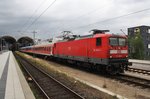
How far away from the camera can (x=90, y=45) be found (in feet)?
78.3

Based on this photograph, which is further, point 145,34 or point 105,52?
point 145,34

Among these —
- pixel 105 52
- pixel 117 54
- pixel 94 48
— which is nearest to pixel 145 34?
pixel 94 48

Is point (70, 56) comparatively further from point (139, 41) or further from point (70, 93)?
point (139, 41)

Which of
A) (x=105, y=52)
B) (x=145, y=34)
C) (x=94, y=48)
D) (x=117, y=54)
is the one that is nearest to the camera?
(x=105, y=52)

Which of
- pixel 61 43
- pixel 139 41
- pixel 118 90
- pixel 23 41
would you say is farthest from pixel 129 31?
pixel 118 90

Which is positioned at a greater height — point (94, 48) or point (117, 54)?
point (94, 48)

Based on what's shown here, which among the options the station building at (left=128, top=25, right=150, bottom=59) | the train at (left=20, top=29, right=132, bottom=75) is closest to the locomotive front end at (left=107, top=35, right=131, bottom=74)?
the train at (left=20, top=29, right=132, bottom=75)

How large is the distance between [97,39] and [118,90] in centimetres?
750

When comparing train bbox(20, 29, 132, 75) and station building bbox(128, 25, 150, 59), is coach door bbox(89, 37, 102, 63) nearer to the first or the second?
train bbox(20, 29, 132, 75)

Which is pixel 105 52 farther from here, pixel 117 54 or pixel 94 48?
pixel 94 48

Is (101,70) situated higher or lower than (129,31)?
lower

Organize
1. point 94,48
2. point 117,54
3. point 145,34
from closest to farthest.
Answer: point 117,54 → point 94,48 → point 145,34

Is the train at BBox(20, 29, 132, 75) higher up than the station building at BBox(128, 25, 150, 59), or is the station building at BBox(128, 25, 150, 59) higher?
the station building at BBox(128, 25, 150, 59)

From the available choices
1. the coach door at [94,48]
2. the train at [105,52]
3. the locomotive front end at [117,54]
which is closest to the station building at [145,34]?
the train at [105,52]
